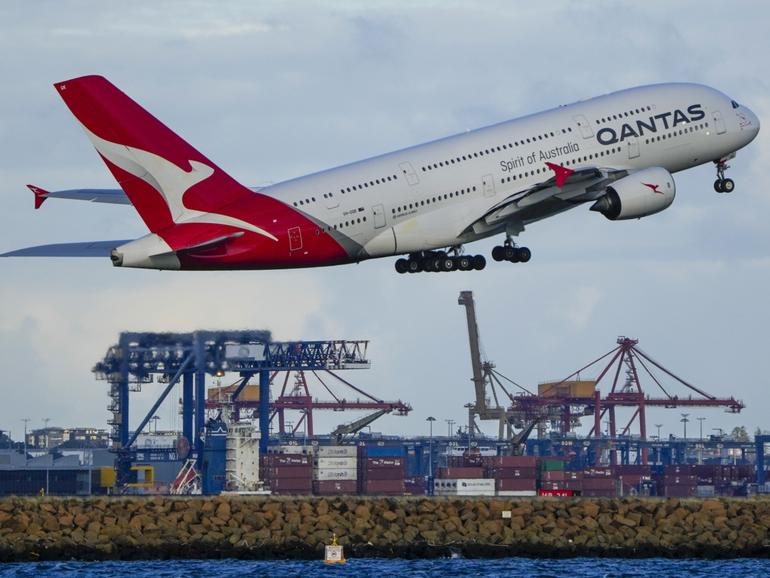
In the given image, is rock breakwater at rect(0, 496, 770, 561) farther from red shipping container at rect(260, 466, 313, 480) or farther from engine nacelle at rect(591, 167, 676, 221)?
red shipping container at rect(260, 466, 313, 480)

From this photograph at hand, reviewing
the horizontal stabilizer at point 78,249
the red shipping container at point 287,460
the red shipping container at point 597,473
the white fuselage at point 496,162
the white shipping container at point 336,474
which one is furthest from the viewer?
the red shipping container at point 597,473

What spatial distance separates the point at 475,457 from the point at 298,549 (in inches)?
3132

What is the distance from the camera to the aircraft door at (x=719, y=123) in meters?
75.2

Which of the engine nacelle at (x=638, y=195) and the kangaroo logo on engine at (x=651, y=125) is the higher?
the kangaroo logo on engine at (x=651, y=125)

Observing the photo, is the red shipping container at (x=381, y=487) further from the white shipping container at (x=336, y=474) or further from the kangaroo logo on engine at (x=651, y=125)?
the kangaroo logo on engine at (x=651, y=125)

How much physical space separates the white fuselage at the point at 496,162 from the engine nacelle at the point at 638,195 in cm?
132

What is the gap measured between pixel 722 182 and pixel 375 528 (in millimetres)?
23209

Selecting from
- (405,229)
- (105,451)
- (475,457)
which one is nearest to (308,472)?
(475,457)

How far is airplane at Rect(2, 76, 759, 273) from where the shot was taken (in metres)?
62.3

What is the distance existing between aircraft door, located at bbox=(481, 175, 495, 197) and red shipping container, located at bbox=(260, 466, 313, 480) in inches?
2857

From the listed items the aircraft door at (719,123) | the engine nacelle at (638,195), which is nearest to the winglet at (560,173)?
the engine nacelle at (638,195)

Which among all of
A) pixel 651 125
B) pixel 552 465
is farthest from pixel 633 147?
pixel 552 465

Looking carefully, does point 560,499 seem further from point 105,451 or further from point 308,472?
point 105,451

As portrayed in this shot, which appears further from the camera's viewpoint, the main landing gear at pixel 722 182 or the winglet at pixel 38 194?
the main landing gear at pixel 722 182
